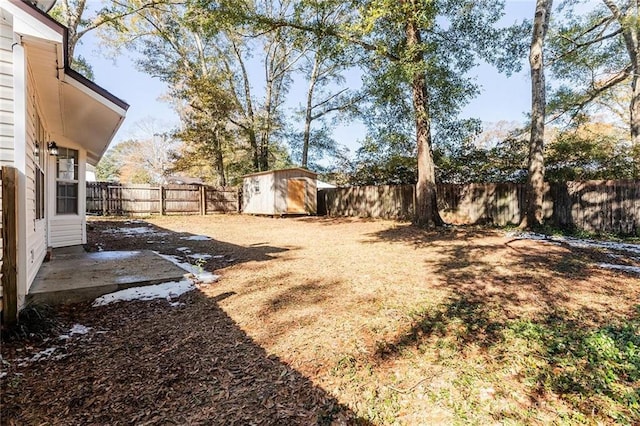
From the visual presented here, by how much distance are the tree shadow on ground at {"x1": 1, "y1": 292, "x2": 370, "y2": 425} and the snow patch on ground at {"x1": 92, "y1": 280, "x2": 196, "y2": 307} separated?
1.98 ft

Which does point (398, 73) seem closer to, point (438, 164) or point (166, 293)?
point (438, 164)

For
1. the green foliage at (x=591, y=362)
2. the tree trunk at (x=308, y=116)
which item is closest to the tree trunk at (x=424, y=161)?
the green foliage at (x=591, y=362)

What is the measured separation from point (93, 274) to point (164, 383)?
289 cm

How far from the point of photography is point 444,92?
932cm

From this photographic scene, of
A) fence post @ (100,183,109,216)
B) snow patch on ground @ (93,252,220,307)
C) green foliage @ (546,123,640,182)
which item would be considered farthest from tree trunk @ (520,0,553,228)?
fence post @ (100,183,109,216)

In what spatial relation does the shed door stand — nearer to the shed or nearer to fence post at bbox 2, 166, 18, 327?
the shed

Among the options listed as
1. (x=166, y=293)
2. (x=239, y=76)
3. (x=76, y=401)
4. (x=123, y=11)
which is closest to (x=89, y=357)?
(x=76, y=401)

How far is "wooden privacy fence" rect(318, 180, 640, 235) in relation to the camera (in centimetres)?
837

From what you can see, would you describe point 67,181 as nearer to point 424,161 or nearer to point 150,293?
point 150,293

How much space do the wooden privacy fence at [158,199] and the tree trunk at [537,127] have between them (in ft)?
48.1

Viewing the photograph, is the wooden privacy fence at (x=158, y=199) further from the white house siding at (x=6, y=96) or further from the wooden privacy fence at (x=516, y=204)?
the white house siding at (x=6, y=96)

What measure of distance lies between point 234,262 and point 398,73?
6176 mm

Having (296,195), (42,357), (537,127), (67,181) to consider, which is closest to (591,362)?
(42,357)

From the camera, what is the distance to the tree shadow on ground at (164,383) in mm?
1829
